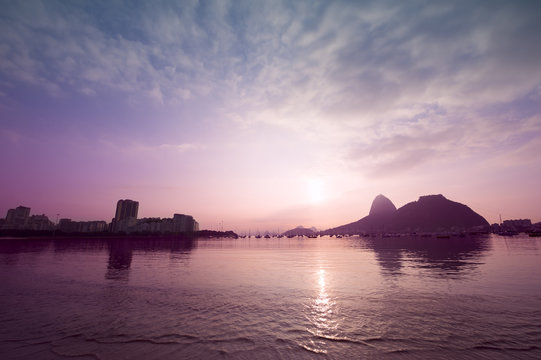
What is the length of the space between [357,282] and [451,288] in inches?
309

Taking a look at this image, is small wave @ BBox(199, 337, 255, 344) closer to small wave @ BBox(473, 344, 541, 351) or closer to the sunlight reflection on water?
the sunlight reflection on water

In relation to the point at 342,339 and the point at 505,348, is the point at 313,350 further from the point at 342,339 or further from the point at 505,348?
the point at 505,348

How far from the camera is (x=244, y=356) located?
9.81 metres

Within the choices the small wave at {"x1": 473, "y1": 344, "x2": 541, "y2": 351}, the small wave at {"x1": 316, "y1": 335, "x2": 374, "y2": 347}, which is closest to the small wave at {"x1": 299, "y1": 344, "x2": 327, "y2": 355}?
the small wave at {"x1": 316, "y1": 335, "x2": 374, "y2": 347}

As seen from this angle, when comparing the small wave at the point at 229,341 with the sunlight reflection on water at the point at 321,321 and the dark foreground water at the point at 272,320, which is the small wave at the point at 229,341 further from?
the sunlight reflection on water at the point at 321,321

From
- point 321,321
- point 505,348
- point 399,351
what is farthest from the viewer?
point 321,321

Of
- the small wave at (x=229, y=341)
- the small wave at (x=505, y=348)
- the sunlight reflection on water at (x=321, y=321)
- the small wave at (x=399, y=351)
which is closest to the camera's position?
the small wave at (x=399, y=351)

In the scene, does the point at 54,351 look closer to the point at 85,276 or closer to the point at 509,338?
the point at 509,338

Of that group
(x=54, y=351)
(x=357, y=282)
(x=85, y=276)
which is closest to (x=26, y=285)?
(x=85, y=276)

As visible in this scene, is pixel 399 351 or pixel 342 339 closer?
pixel 399 351

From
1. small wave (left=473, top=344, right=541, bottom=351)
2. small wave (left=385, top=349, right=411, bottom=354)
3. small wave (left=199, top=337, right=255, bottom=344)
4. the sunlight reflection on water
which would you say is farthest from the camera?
small wave (left=199, top=337, right=255, bottom=344)

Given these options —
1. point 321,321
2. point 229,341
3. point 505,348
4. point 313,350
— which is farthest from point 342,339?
point 505,348

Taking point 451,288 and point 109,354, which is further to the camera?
point 451,288

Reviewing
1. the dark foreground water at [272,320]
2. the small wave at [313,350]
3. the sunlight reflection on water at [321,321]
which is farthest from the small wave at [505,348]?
the small wave at [313,350]
